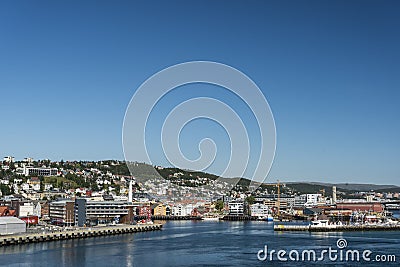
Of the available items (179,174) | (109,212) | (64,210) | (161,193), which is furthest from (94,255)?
(179,174)

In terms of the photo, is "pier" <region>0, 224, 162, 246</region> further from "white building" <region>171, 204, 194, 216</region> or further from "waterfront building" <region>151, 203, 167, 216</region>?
"white building" <region>171, 204, 194, 216</region>

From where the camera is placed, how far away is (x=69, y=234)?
17.6 meters

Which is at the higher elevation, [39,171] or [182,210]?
[39,171]

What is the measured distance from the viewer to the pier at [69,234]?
14.9m

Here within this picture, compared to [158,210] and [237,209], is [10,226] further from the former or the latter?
[237,209]

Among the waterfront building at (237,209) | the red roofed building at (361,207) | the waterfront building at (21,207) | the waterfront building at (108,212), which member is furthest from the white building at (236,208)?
the waterfront building at (21,207)

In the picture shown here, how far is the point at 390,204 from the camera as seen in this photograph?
57.6 meters

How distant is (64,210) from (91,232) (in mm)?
4622

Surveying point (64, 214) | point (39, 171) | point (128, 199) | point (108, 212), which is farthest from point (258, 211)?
point (39, 171)

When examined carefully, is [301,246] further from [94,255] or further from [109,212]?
[109,212]

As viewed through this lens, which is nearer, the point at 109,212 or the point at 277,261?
the point at 277,261

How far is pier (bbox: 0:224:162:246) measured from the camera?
14914 millimetres

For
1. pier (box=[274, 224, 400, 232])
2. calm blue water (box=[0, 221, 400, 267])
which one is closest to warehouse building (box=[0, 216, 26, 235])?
calm blue water (box=[0, 221, 400, 267])

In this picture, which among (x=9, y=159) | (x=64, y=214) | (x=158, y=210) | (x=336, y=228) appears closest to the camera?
(x=64, y=214)
